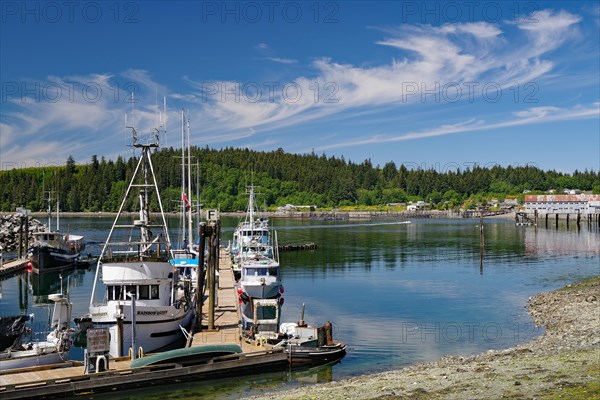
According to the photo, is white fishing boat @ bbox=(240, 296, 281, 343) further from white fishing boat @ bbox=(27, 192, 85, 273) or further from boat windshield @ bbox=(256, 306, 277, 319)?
white fishing boat @ bbox=(27, 192, 85, 273)

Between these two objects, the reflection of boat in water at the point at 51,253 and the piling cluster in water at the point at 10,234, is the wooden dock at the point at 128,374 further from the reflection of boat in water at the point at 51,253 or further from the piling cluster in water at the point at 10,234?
the piling cluster in water at the point at 10,234

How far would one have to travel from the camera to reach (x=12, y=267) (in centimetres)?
7438

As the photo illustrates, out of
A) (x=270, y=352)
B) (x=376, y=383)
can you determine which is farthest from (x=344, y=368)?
(x=376, y=383)

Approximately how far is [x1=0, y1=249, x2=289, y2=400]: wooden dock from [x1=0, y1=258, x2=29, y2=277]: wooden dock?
46687 millimetres

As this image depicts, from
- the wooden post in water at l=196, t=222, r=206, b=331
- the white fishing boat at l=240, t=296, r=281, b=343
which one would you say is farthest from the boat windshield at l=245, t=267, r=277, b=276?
the wooden post in water at l=196, t=222, r=206, b=331

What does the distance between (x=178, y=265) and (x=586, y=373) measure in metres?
36.1

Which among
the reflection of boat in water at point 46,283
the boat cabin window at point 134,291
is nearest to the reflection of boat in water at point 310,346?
the boat cabin window at point 134,291

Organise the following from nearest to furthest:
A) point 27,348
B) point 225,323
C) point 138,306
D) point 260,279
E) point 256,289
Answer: point 27,348 < point 138,306 < point 225,323 < point 256,289 < point 260,279

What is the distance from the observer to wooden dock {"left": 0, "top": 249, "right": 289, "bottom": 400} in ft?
82.8

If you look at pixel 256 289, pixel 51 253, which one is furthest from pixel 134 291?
pixel 51 253

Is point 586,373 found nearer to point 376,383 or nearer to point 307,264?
point 376,383

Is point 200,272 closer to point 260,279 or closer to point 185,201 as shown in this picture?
point 260,279

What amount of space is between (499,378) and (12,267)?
215 feet

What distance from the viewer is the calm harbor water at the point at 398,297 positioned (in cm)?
3338
